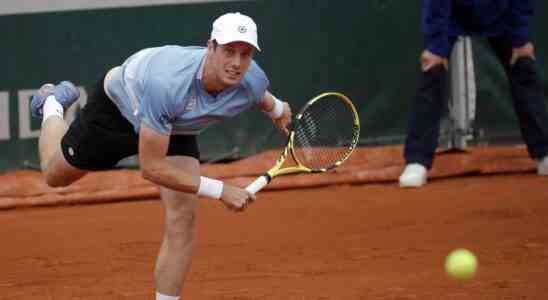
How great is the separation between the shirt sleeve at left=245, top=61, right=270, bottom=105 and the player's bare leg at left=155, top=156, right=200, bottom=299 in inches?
16.4

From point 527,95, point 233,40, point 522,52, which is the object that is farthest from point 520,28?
point 233,40

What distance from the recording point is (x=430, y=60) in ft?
25.8

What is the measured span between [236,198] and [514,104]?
4051 mm

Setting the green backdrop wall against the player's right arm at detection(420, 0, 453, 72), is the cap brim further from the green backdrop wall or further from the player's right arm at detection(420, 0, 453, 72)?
the green backdrop wall

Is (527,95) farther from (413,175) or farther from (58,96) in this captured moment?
(58,96)

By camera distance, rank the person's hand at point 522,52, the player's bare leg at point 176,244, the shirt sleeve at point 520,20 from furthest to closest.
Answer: the person's hand at point 522,52 < the shirt sleeve at point 520,20 < the player's bare leg at point 176,244

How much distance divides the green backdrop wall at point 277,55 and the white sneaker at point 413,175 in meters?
0.68

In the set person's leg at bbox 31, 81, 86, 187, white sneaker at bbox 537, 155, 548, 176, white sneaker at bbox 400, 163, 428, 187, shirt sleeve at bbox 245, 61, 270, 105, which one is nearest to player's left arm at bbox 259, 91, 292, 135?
shirt sleeve at bbox 245, 61, 270, 105

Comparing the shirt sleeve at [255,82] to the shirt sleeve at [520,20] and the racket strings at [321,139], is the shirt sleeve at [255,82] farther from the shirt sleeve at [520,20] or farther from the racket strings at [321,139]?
the shirt sleeve at [520,20]

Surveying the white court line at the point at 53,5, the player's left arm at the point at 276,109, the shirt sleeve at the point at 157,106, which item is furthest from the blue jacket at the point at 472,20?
the shirt sleeve at the point at 157,106

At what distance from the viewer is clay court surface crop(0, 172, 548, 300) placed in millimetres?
5555

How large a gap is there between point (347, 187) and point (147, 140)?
13.2ft

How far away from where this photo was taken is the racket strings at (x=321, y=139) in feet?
17.9

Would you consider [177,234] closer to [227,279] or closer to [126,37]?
[227,279]
